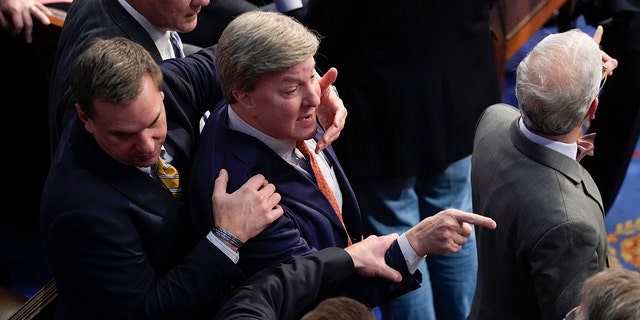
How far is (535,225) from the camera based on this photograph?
2400mm

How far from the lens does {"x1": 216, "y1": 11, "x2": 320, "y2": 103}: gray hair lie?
7.58 ft

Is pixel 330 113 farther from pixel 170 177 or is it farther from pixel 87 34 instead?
pixel 87 34

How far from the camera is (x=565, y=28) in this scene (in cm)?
527

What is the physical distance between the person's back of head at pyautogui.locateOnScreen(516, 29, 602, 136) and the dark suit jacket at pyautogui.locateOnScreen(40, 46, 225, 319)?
2.81 ft

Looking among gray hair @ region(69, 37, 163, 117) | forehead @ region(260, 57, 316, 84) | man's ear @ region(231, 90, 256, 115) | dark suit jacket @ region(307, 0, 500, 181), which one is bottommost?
dark suit jacket @ region(307, 0, 500, 181)

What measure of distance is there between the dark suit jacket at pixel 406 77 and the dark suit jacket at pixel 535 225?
63 cm

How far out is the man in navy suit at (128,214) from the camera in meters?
2.27

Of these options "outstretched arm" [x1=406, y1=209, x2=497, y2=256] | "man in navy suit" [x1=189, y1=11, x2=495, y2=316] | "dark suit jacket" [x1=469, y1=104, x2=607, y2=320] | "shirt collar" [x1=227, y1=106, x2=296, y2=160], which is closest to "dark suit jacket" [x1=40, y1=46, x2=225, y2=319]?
"man in navy suit" [x1=189, y1=11, x2=495, y2=316]

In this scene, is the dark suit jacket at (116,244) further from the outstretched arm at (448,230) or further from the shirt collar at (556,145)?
the shirt collar at (556,145)

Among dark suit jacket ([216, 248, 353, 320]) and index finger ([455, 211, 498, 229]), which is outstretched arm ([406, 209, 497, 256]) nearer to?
index finger ([455, 211, 498, 229])

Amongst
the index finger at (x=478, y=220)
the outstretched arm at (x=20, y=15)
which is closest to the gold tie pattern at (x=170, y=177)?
the index finger at (x=478, y=220)

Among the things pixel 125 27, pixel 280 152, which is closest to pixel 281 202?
pixel 280 152

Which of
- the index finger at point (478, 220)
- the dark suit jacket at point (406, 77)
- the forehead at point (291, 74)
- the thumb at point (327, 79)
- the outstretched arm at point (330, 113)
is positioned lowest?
the dark suit jacket at point (406, 77)

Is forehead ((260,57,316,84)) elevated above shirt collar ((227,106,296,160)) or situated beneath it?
elevated above
